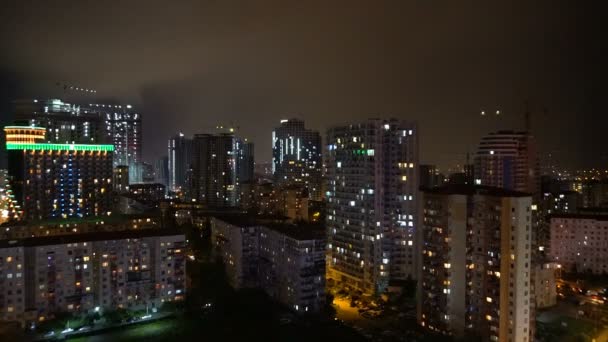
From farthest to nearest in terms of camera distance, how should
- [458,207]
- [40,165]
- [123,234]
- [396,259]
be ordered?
[40,165] < [396,259] < [123,234] < [458,207]

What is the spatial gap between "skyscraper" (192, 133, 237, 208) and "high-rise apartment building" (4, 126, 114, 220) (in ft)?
37.9

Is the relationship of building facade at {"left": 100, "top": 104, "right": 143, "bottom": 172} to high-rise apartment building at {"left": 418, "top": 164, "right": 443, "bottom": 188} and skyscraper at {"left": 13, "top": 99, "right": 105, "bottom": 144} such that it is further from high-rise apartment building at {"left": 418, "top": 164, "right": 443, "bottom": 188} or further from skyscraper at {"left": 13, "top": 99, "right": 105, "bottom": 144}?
high-rise apartment building at {"left": 418, "top": 164, "right": 443, "bottom": 188}

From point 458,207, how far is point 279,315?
641 centimetres

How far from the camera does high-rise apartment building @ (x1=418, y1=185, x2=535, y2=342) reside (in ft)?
36.3

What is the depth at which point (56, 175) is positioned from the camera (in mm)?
25688

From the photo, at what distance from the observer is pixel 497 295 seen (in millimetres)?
11352

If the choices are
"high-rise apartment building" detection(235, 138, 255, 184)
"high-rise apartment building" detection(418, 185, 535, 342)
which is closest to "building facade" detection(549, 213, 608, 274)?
"high-rise apartment building" detection(418, 185, 535, 342)

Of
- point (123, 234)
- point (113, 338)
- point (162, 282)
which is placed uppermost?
point (123, 234)

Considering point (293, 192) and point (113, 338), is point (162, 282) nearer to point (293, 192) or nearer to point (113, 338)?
point (113, 338)

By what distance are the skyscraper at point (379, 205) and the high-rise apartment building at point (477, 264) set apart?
13.3 ft

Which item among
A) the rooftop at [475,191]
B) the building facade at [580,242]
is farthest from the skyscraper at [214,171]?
the rooftop at [475,191]

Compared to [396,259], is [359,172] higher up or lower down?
higher up

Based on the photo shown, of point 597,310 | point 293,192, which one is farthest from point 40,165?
point 597,310

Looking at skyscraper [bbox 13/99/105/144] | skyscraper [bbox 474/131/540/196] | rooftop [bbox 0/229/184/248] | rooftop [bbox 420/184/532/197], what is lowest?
rooftop [bbox 0/229/184/248]
